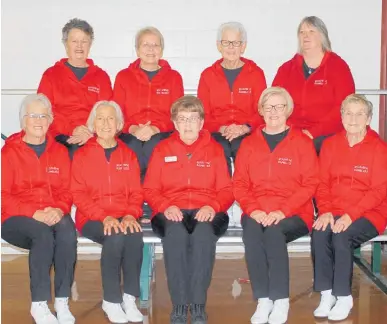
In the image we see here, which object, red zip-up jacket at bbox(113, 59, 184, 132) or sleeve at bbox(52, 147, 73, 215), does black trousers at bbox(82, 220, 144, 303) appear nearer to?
sleeve at bbox(52, 147, 73, 215)

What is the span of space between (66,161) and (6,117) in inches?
62.1

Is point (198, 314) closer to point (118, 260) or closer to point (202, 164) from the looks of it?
point (118, 260)

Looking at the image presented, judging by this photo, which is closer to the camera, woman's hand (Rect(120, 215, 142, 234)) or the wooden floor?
woman's hand (Rect(120, 215, 142, 234))

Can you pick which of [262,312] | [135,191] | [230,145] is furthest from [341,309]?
[135,191]

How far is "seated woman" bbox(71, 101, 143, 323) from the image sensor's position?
3109 mm

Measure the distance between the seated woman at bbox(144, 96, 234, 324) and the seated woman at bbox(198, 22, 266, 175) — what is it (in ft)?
1.23

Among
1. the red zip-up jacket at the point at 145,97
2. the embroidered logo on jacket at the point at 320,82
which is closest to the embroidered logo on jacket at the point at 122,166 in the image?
the red zip-up jacket at the point at 145,97

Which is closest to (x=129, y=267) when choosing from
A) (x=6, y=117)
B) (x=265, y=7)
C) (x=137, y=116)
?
(x=137, y=116)

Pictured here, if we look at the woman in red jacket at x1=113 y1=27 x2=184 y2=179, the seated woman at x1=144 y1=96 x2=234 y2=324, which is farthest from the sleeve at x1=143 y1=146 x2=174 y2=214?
the woman in red jacket at x1=113 y1=27 x2=184 y2=179

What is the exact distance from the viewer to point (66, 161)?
3.29m

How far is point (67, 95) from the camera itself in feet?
12.2

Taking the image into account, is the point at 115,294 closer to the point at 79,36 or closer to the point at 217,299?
the point at 217,299

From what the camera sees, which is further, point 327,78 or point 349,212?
point 327,78

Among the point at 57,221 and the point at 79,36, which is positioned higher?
the point at 79,36
